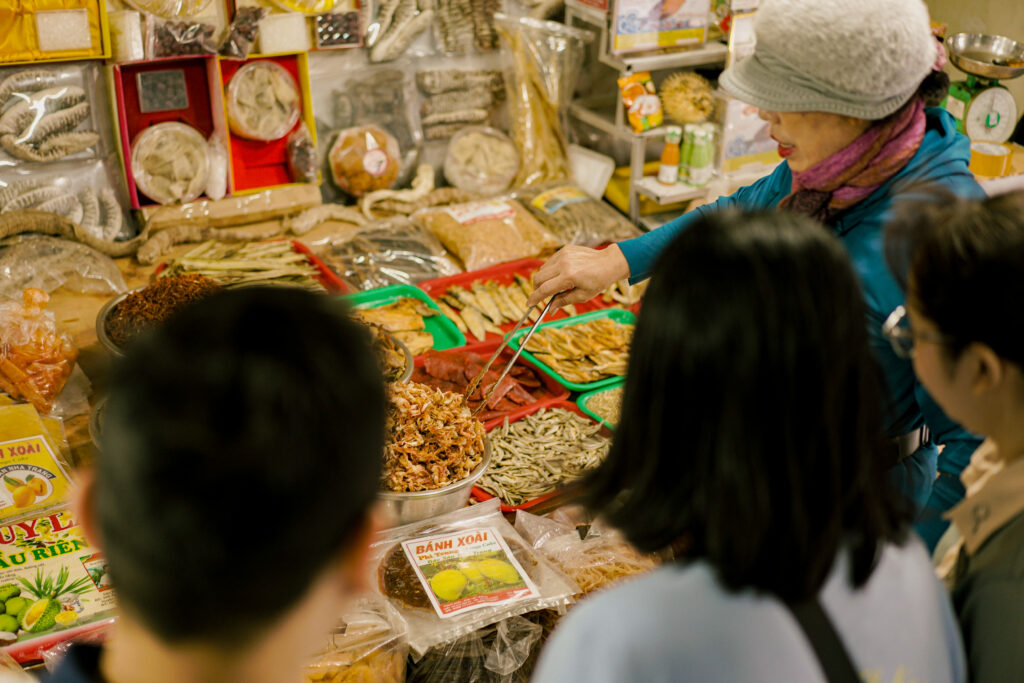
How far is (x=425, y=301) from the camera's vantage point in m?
3.55

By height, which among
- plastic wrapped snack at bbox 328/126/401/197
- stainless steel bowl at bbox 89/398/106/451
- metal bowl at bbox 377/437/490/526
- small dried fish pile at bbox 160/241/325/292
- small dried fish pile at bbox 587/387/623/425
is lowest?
small dried fish pile at bbox 587/387/623/425

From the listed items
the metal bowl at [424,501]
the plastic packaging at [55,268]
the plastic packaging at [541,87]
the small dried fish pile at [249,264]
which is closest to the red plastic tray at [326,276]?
the small dried fish pile at [249,264]

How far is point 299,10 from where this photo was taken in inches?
149

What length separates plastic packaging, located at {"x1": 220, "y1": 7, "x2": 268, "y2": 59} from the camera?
11.9ft

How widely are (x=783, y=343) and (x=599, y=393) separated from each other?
2146mm

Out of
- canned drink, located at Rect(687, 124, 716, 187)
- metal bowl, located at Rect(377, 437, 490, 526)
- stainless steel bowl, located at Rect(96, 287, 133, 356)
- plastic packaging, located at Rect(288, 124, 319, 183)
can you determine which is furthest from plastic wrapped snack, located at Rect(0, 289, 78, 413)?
canned drink, located at Rect(687, 124, 716, 187)

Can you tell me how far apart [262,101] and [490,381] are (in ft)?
6.11

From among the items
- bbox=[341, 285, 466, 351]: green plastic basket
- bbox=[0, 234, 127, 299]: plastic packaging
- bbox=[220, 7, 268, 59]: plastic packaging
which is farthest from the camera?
bbox=[220, 7, 268, 59]: plastic packaging

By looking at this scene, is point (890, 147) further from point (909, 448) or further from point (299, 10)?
point (299, 10)

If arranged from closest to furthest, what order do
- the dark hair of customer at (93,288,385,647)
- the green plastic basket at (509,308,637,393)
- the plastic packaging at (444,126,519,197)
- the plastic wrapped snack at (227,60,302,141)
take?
the dark hair of customer at (93,288,385,647), the green plastic basket at (509,308,637,393), the plastic wrapped snack at (227,60,302,141), the plastic packaging at (444,126,519,197)

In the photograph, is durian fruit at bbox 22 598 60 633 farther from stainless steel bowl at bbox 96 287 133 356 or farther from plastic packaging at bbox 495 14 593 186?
plastic packaging at bbox 495 14 593 186

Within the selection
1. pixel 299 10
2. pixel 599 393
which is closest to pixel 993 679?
pixel 599 393

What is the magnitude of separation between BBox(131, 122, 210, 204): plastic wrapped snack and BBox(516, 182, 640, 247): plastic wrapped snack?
57.2 inches

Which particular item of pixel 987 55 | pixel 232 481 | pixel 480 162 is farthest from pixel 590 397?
pixel 987 55
